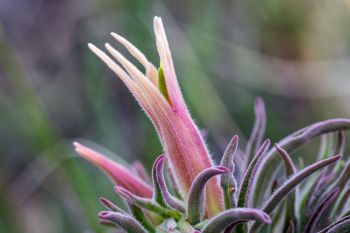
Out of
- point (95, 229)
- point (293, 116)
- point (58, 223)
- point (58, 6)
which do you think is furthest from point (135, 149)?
point (58, 6)

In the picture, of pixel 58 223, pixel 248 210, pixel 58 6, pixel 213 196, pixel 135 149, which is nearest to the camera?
pixel 248 210

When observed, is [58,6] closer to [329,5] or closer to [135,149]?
[135,149]

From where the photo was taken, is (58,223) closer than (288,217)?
No

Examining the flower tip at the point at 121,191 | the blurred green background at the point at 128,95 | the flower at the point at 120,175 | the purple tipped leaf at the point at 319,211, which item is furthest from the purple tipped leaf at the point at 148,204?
the blurred green background at the point at 128,95

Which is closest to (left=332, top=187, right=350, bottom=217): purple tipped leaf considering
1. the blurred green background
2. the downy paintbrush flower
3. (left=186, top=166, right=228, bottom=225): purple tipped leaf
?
the downy paintbrush flower

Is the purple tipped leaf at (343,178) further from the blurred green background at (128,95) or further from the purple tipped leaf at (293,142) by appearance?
the blurred green background at (128,95)

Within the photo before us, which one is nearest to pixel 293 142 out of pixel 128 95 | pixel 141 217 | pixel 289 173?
pixel 289 173
